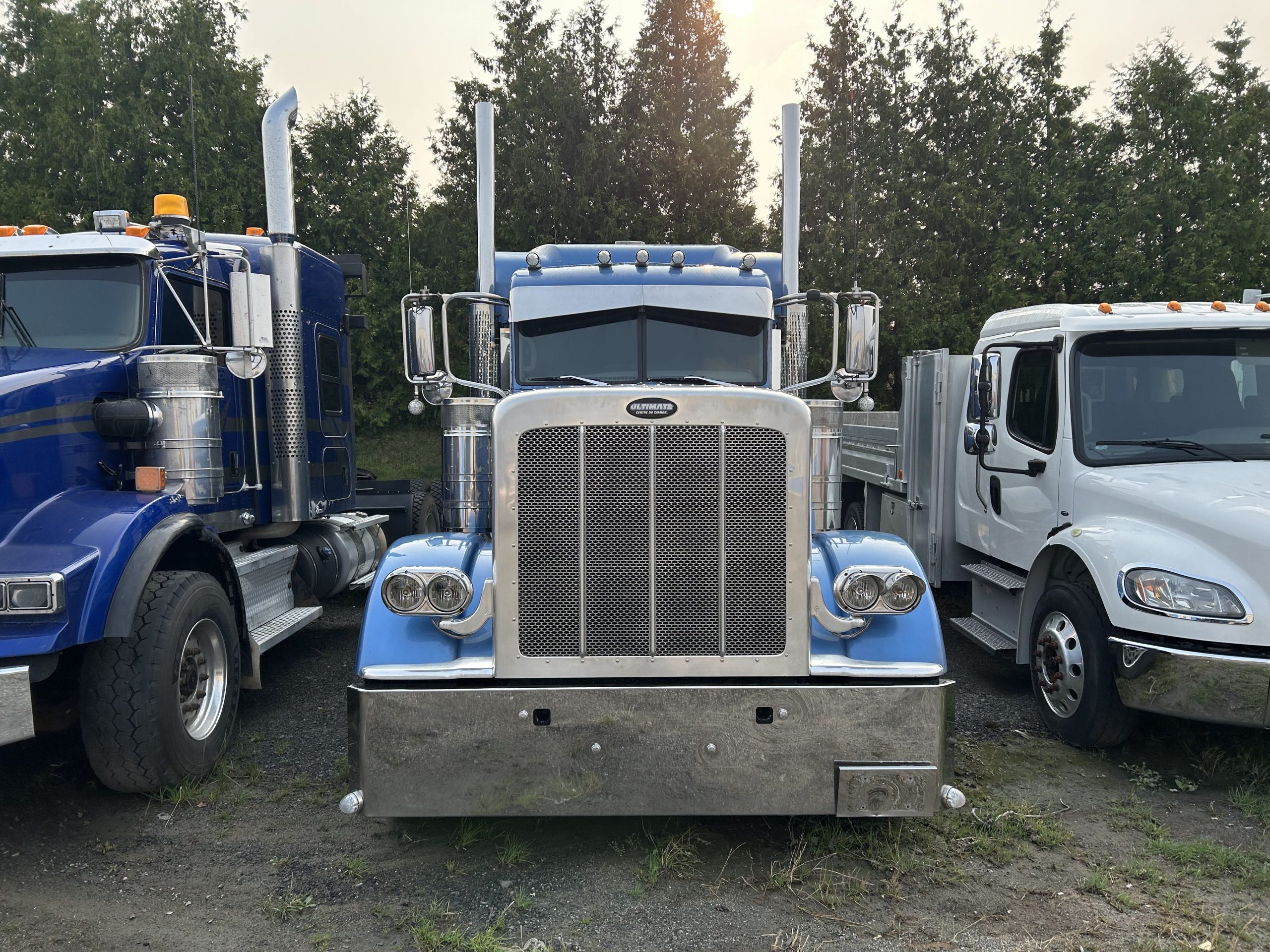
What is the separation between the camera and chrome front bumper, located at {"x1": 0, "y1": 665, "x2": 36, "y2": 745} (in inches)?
140

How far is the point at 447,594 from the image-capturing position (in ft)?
11.3

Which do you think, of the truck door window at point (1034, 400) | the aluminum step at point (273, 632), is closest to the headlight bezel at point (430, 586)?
the aluminum step at point (273, 632)

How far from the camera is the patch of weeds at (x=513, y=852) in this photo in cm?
365

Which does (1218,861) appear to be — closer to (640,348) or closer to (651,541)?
(651,541)

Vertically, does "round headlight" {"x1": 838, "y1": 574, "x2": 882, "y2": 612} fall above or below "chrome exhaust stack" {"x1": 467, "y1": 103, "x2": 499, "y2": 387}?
below

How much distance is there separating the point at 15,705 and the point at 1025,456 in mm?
5603

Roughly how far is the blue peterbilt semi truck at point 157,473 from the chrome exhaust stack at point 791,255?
318 cm

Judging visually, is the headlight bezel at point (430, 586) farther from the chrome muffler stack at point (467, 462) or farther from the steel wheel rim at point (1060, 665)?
the steel wheel rim at point (1060, 665)

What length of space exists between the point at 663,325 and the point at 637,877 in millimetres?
2872

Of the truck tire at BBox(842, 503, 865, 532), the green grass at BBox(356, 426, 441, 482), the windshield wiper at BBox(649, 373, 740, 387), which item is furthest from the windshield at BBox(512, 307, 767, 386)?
the green grass at BBox(356, 426, 441, 482)

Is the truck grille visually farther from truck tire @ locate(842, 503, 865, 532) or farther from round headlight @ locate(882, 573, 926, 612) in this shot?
truck tire @ locate(842, 503, 865, 532)

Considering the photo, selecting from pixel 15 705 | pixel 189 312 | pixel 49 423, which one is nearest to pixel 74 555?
pixel 15 705

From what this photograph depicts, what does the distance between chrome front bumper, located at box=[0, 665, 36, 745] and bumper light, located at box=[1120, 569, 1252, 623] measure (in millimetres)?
4922

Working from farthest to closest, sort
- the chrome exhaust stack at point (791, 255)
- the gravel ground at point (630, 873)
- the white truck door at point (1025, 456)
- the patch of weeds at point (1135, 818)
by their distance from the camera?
the chrome exhaust stack at point (791, 255) → the white truck door at point (1025, 456) → the patch of weeds at point (1135, 818) → the gravel ground at point (630, 873)
